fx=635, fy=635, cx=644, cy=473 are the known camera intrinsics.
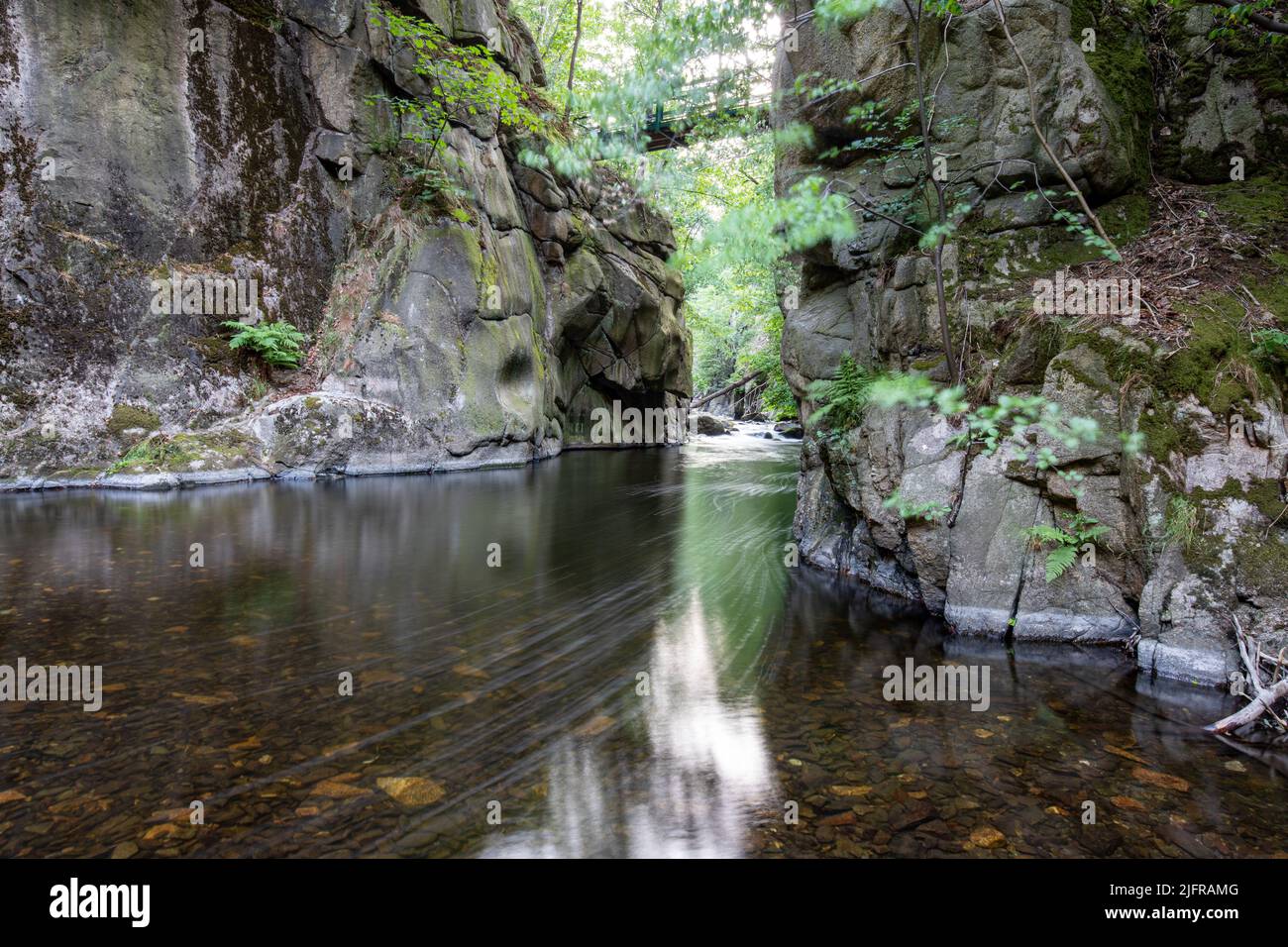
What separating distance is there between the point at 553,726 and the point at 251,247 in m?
16.1

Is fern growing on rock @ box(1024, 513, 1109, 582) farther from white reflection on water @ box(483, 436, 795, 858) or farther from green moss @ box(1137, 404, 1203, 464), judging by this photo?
white reflection on water @ box(483, 436, 795, 858)

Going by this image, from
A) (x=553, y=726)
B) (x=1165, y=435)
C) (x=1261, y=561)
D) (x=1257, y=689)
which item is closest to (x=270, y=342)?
(x=553, y=726)

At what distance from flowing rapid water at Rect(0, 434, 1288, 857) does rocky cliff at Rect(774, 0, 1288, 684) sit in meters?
0.72

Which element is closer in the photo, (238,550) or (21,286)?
(238,550)

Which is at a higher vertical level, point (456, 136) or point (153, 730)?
point (456, 136)

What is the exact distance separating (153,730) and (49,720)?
653mm

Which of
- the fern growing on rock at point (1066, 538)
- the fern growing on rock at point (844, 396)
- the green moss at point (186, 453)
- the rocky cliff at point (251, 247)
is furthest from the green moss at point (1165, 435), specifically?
the green moss at point (186, 453)

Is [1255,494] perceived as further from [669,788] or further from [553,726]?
[553,726]

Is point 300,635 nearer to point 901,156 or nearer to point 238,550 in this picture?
point 238,550

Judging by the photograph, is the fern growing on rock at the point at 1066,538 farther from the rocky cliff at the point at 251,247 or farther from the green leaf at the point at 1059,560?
the rocky cliff at the point at 251,247

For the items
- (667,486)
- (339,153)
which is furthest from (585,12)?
(667,486)

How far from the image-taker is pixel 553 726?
392 cm

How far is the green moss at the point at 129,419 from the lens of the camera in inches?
513

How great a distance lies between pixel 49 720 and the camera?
3.65 m
